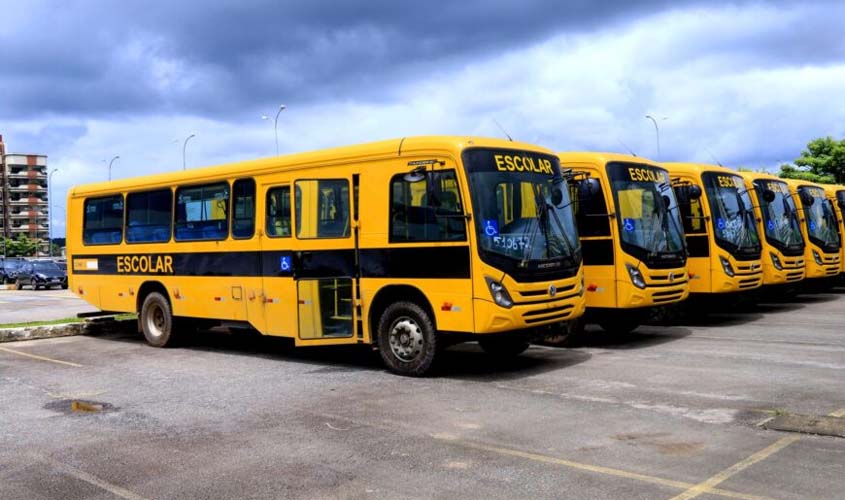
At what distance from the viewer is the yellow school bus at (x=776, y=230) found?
16.2 meters

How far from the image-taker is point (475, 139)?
9.55 m

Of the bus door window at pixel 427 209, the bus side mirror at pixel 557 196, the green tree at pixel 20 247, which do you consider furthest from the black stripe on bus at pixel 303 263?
the green tree at pixel 20 247

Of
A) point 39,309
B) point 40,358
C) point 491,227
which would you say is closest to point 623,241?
point 491,227

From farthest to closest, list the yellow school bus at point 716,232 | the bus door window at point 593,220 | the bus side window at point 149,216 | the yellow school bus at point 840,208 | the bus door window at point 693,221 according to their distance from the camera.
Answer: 1. the yellow school bus at point 840,208
2. the bus door window at point 693,221
3. the yellow school bus at point 716,232
4. the bus side window at point 149,216
5. the bus door window at point 593,220

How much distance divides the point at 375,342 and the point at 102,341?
6.95m

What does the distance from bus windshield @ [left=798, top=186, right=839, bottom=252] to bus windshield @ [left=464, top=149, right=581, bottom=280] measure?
37.7 feet

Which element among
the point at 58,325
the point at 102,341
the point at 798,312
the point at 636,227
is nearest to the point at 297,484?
the point at 636,227

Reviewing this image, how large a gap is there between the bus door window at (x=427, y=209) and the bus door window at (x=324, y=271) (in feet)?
2.90

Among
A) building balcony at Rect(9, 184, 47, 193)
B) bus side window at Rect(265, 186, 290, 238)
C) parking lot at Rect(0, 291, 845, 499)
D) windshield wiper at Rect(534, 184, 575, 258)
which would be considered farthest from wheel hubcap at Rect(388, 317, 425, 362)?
building balcony at Rect(9, 184, 47, 193)

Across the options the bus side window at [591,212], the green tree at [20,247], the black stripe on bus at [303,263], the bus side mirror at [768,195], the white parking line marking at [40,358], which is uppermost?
the green tree at [20,247]

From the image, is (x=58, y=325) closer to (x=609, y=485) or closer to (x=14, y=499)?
(x=14, y=499)

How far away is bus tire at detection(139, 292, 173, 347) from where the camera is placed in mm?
13461

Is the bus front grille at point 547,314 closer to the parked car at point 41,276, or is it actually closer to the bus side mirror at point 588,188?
the bus side mirror at point 588,188

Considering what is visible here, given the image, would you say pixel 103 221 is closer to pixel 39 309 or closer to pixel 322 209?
pixel 322 209
